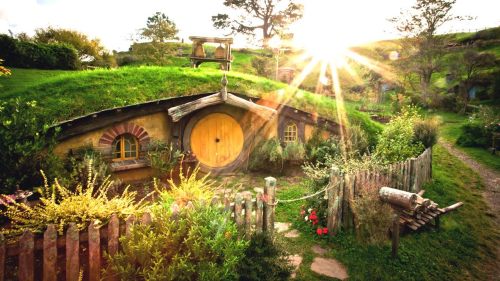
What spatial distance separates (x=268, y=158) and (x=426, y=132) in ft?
18.2

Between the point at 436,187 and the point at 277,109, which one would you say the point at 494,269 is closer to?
the point at 436,187

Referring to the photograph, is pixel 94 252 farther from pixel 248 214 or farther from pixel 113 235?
pixel 248 214

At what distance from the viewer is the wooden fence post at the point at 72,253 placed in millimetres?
3334

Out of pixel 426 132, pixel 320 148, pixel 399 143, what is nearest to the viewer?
pixel 399 143

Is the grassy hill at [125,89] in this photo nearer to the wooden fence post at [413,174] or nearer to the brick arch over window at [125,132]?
the brick arch over window at [125,132]

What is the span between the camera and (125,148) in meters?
9.55

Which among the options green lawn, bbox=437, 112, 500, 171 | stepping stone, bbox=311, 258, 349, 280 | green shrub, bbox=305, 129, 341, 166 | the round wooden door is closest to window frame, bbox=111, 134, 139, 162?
the round wooden door

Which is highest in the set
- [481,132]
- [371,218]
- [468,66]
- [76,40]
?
[76,40]

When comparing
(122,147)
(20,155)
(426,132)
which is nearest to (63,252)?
(20,155)

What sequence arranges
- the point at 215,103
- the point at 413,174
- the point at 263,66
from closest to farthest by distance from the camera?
the point at 413,174 → the point at 215,103 → the point at 263,66

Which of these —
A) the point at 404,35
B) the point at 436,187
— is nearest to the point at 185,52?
the point at 404,35

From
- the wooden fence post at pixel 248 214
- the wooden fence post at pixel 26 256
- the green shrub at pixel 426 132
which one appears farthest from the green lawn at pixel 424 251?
the wooden fence post at pixel 26 256

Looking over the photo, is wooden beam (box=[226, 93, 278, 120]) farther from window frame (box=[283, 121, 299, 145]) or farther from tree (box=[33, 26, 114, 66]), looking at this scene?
tree (box=[33, 26, 114, 66])

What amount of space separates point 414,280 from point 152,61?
2456 cm
